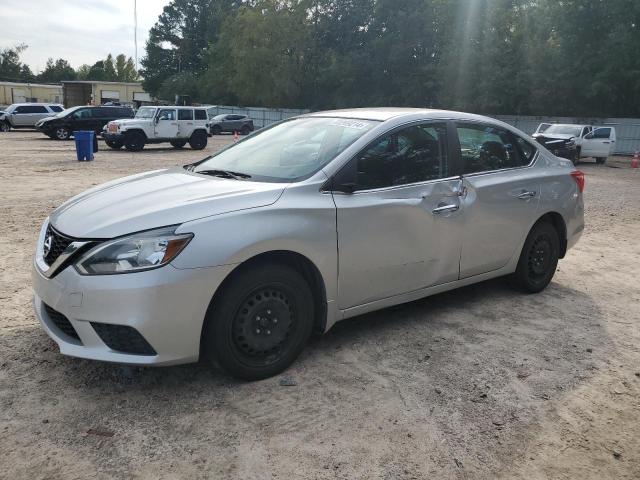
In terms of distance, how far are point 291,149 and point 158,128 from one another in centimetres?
1942

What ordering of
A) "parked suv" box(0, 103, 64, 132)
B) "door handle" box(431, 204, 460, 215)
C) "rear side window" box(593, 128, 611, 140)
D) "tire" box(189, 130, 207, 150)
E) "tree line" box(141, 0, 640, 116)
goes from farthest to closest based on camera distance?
1. "parked suv" box(0, 103, 64, 132)
2. "tree line" box(141, 0, 640, 116)
3. "tire" box(189, 130, 207, 150)
4. "rear side window" box(593, 128, 611, 140)
5. "door handle" box(431, 204, 460, 215)

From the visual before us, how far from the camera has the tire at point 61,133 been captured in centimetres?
2628

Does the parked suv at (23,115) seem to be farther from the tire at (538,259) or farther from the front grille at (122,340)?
the front grille at (122,340)

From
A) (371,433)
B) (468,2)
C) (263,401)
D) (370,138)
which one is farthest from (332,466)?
(468,2)

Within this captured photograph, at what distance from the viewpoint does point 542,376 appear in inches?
142

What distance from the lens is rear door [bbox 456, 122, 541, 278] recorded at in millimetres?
4395

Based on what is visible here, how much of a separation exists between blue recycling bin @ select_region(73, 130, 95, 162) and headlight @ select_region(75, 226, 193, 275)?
1568cm

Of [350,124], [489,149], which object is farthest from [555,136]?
[350,124]

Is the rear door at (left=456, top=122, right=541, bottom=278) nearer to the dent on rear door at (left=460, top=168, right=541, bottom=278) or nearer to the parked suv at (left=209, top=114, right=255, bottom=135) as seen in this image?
the dent on rear door at (left=460, top=168, right=541, bottom=278)

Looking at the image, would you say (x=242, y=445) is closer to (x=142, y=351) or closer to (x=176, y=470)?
(x=176, y=470)

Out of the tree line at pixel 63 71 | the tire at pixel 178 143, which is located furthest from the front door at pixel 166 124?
the tree line at pixel 63 71

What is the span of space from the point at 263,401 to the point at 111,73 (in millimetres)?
125884

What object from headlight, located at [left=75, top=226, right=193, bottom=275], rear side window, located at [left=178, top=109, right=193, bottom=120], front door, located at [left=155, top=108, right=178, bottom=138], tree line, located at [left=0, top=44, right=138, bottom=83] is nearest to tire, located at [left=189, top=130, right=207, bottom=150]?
rear side window, located at [left=178, top=109, right=193, bottom=120]

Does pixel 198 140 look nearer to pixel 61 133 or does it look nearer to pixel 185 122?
pixel 185 122
